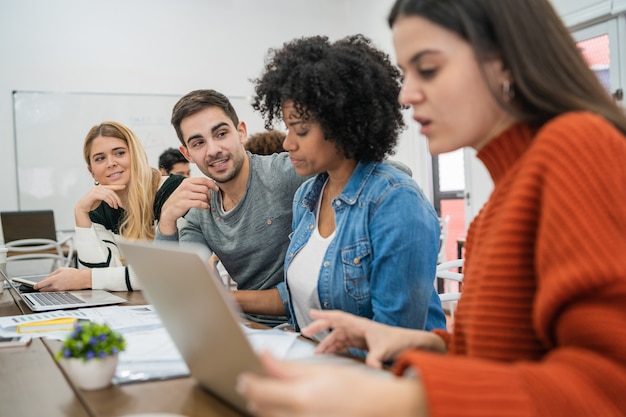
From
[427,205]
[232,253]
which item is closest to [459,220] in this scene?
[232,253]

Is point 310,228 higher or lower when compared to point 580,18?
lower

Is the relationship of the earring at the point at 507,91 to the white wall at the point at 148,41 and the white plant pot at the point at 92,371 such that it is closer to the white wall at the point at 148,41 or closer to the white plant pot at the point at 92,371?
the white plant pot at the point at 92,371

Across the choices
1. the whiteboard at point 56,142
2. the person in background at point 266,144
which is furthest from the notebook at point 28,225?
the person in background at point 266,144

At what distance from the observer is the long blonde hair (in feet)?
8.10

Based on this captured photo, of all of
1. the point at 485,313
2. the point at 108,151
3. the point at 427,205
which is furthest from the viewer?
the point at 108,151

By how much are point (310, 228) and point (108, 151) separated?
5.23 ft

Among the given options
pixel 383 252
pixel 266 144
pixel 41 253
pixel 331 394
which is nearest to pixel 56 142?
pixel 41 253

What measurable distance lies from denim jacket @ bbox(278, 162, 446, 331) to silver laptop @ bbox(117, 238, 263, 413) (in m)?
0.49

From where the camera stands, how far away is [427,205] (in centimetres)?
129

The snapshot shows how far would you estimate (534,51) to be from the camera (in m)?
0.72

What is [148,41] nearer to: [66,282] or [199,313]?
[66,282]

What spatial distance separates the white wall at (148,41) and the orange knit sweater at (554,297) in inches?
185

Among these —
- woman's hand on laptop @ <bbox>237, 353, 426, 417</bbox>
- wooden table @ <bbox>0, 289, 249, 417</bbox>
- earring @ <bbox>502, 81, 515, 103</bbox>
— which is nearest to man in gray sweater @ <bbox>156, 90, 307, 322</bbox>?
wooden table @ <bbox>0, 289, 249, 417</bbox>

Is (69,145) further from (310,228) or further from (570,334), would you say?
(570,334)
